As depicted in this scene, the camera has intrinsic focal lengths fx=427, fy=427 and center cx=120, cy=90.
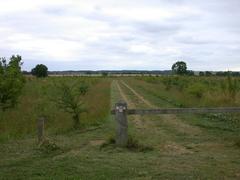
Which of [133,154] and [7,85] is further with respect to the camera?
[7,85]

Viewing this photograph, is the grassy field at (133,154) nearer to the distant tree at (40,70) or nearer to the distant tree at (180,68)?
the distant tree at (40,70)

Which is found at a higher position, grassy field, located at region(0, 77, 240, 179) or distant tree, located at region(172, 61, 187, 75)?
distant tree, located at region(172, 61, 187, 75)

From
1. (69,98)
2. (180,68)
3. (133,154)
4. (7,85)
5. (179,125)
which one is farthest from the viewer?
(180,68)

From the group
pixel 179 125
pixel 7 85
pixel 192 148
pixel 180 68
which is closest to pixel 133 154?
pixel 192 148

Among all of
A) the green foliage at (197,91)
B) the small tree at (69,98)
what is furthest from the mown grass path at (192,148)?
the green foliage at (197,91)

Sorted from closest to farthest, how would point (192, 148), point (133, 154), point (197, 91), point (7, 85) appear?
point (133, 154), point (192, 148), point (7, 85), point (197, 91)

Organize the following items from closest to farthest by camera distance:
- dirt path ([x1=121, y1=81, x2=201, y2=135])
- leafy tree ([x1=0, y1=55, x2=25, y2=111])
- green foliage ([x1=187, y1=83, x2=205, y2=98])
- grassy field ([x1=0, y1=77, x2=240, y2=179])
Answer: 1. grassy field ([x1=0, y1=77, x2=240, y2=179])
2. dirt path ([x1=121, y1=81, x2=201, y2=135])
3. leafy tree ([x1=0, y1=55, x2=25, y2=111])
4. green foliage ([x1=187, y1=83, x2=205, y2=98])

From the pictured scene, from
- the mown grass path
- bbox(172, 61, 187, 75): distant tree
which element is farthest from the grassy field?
bbox(172, 61, 187, 75): distant tree

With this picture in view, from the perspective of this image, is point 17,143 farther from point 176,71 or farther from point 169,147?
point 176,71

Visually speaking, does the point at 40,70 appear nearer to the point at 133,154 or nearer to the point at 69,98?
the point at 69,98

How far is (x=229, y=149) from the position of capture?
9625 millimetres

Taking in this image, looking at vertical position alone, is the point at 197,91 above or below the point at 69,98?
below

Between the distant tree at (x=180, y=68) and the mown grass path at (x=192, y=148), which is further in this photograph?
the distant tree at (x=180, y=68)

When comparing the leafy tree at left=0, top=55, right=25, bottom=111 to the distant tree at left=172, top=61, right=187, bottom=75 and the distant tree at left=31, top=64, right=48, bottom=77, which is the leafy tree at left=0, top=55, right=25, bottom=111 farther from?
the distant tree at left=172, top=61, right=187, bottom=75
